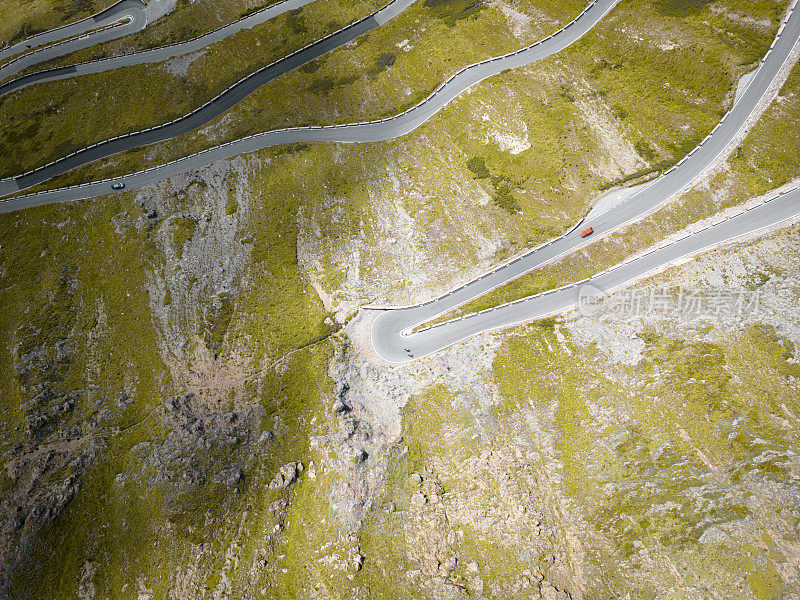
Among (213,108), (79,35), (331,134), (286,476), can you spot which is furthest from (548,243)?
(79,35)

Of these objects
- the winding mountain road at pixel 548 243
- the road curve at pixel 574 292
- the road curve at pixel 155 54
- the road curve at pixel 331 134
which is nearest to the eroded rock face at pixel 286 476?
the road curve at pixel 574 292

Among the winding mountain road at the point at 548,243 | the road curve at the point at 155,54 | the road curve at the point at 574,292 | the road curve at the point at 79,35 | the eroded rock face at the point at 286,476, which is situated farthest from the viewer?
the road curve at the point at 79,35

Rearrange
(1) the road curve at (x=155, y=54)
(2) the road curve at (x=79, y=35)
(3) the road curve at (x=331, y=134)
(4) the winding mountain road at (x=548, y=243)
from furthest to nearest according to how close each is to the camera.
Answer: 1. (2) the road curve at (x=79, y=35)
2. (1) the road curve at (x=155, y=54)
3. (3) the road curve at (x=331, y=134)
4. (4) the winding mountain road at (x=548, y=243)

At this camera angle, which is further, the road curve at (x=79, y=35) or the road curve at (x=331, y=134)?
the road curve at (x=79, y=35)

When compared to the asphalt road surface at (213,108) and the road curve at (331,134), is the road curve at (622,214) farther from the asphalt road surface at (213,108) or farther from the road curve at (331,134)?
the asphalt road surface at (213,108)

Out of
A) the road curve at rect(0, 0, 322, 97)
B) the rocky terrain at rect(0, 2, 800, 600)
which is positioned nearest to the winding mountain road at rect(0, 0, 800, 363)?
the rocky terrain at rect(0, 2, 800, 600)

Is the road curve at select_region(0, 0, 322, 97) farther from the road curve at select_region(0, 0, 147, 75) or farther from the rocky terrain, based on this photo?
the rocky terrain

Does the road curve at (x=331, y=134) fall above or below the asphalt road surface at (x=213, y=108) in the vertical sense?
below
